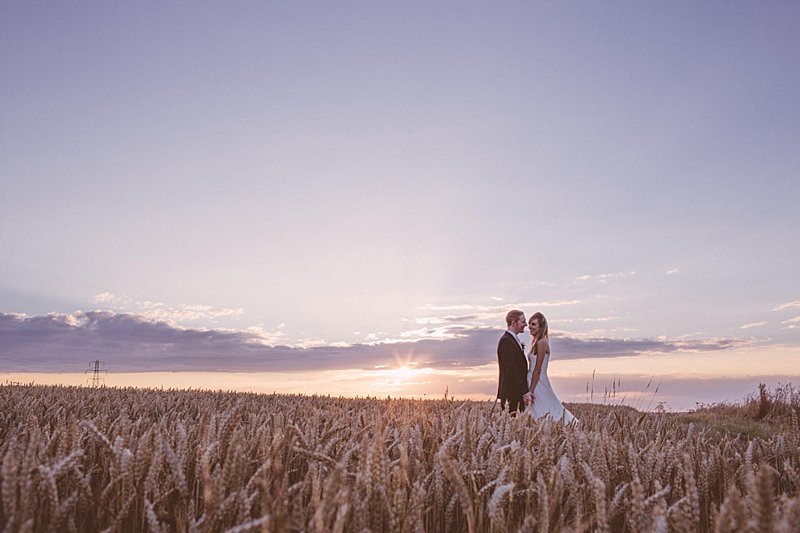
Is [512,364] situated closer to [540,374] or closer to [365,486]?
[540,374]

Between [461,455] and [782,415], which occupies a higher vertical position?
[461,455]

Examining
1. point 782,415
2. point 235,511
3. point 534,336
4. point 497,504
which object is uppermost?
point 534,336

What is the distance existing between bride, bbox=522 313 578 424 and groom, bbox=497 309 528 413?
9.7 inches

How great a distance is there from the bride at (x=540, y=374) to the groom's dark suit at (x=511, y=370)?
0.31 metres

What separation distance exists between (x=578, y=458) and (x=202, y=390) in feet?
56.1

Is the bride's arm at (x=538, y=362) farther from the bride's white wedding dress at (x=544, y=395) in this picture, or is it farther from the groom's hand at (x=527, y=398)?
the groom's hand at (x=527, y=398)

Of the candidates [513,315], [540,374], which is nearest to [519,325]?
[513,315]

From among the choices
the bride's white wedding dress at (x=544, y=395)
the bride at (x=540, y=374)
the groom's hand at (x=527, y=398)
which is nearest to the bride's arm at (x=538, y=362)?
the bride at (x=540, y=374)

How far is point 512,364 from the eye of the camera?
11.8 meters

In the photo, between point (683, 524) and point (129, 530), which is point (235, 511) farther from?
point (683, 524)

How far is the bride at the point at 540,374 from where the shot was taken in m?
12.1

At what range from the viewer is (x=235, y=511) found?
247 cm

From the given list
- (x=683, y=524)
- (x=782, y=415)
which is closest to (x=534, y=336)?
(x=683, y=524)

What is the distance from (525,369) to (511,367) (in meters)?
0.45
